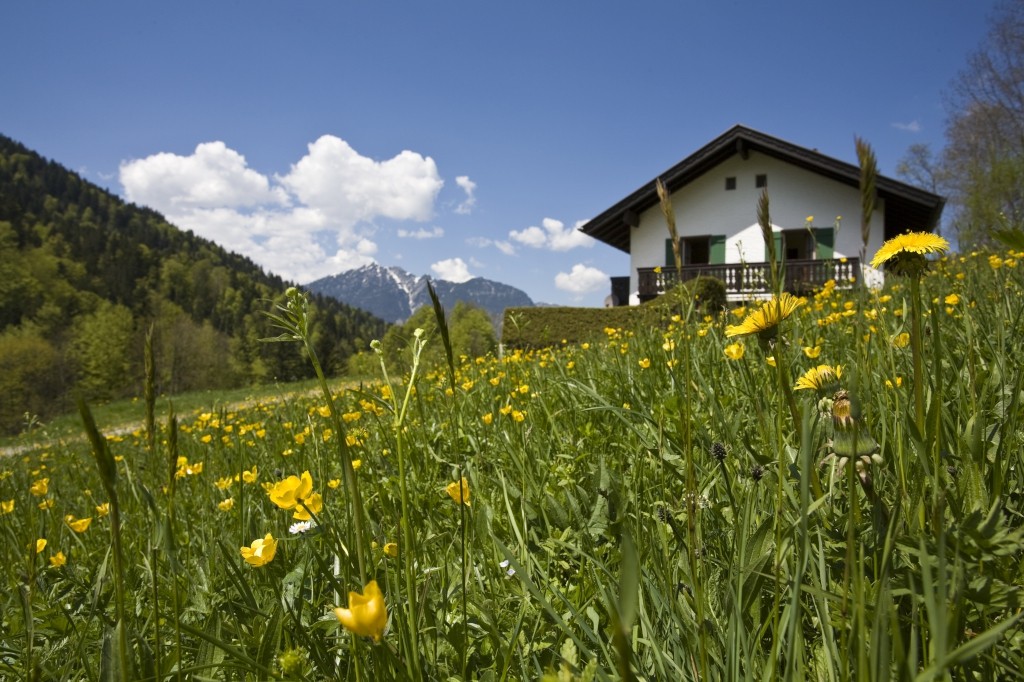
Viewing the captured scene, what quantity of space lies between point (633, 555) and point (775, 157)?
19.9 metres

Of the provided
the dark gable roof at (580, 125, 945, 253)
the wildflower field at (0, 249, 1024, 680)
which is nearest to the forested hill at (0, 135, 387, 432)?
the dark gable roof at (580, 125, 945, 253)

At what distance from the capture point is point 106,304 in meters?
60.0

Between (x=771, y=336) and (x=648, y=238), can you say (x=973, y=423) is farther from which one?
(x=648, y=238)

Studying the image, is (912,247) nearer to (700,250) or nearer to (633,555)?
(633,555)

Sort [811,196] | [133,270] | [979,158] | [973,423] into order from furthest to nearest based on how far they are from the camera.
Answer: [133,270] < [979,158] < [811,196] < [973,423]

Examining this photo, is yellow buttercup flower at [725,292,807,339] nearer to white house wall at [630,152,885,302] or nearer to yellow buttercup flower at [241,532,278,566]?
yellow buttercup flower at [241,532,278,566]

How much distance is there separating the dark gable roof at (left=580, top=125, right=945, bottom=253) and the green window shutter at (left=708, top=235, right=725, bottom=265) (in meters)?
1.29

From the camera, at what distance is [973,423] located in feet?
2.38

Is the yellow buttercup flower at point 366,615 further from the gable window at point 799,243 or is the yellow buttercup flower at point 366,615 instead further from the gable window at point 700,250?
the gable window at point 799,243

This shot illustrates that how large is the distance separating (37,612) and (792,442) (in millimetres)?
1775

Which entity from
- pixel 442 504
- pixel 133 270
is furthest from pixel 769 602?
pixel 133 270

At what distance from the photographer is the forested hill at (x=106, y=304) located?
4028 centimetres

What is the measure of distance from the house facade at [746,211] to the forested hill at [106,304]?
10.2m

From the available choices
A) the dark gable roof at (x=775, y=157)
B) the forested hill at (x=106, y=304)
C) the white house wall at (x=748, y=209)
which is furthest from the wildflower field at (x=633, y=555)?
the white house wall at (x=748, y=209)
